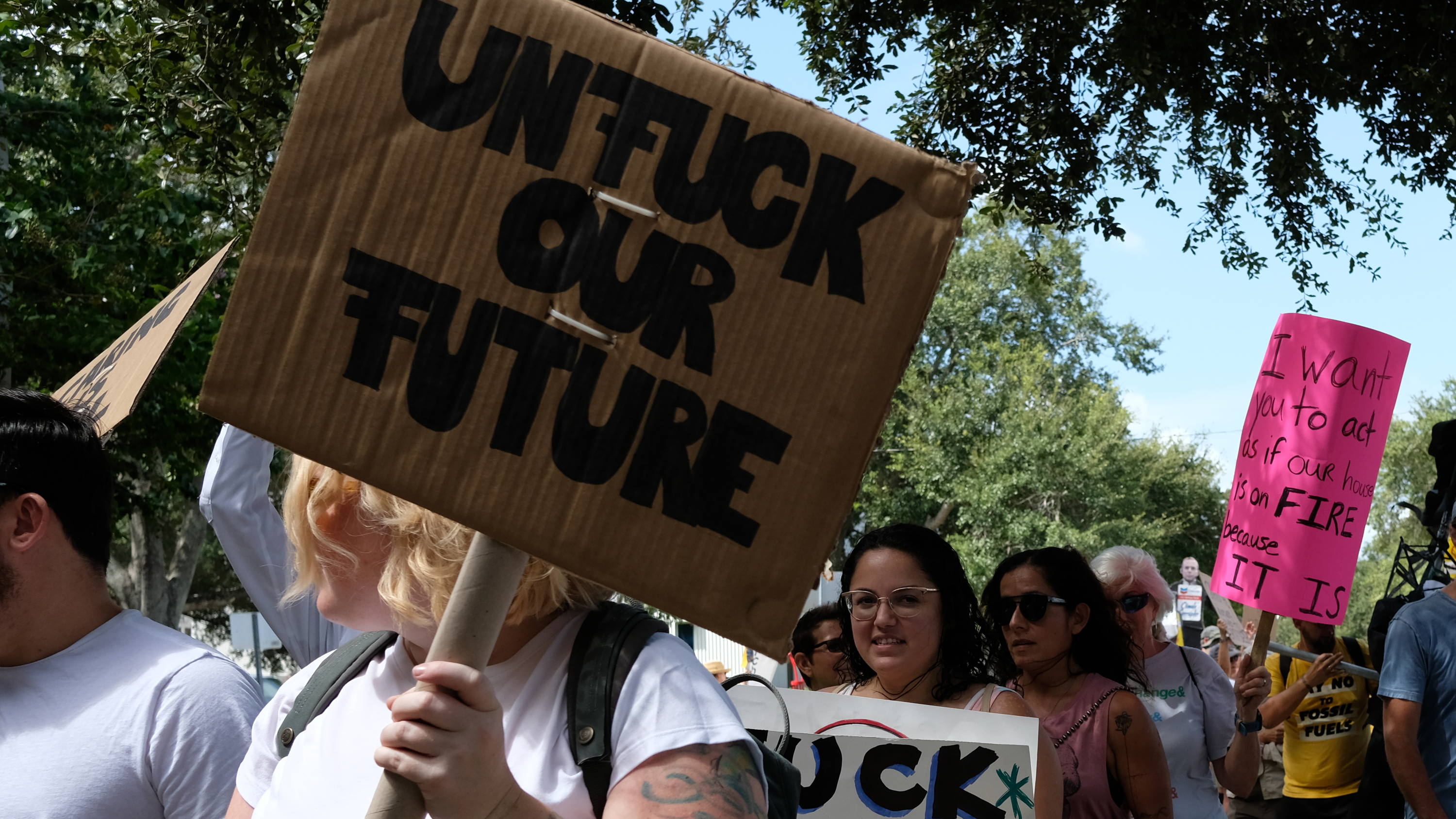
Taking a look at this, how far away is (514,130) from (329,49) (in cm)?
22

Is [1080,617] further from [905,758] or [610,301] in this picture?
[610,301]

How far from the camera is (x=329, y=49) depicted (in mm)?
1403

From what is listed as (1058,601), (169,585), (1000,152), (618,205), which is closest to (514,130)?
(618,205)

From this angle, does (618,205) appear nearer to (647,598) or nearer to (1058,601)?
(647,598)

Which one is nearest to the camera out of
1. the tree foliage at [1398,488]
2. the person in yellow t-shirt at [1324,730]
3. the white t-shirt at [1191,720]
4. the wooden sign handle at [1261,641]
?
the white t-shirt at [1191,720]

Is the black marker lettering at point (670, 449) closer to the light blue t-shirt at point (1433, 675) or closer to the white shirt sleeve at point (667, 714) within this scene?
the white shirt sleeve at point (667, 714)

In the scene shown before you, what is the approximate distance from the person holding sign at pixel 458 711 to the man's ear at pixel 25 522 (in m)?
0.98

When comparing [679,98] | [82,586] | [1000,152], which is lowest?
[82,586]

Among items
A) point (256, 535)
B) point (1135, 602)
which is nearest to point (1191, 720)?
point (1135, 602)

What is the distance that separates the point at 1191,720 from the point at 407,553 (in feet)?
12.5

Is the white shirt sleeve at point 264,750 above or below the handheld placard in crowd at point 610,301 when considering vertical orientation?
below

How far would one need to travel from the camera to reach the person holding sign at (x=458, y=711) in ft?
4.29

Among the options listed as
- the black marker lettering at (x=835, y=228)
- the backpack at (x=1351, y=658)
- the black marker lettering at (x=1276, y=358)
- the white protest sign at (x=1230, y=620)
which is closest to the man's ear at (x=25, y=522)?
the black marker lettering at (x=835, y=228)

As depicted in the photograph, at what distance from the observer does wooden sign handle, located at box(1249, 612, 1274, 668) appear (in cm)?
482
